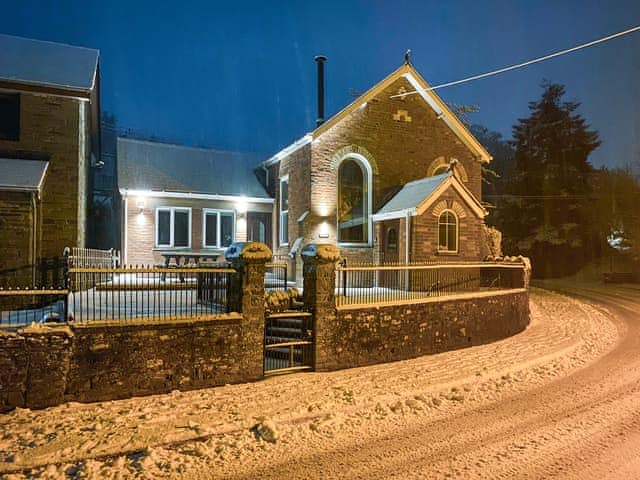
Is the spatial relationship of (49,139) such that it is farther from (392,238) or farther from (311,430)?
(311,430)

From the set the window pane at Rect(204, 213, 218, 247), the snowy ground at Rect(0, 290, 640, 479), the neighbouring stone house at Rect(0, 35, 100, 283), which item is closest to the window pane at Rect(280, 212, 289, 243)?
the window pane at Rect(204, 213, 218, 247)

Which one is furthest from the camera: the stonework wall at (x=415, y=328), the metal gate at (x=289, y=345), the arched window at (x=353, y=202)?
the arched window at (x=353, y=202)

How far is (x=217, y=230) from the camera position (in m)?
19.3

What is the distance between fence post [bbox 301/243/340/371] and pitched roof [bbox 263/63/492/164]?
8088mm

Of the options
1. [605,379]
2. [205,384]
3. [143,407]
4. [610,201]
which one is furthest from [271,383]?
[610,201]

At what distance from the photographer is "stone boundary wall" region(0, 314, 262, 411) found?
681cm

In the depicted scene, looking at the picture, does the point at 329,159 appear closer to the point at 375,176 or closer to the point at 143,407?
the point at 375,176

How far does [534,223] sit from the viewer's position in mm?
33594

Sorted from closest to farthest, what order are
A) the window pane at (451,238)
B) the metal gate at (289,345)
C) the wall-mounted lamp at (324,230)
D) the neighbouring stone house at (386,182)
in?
the metal gate at (289,345), the neighbouring stone house at (386,182), the window pane at (451,238), the wall-mounted lamp at (324,230)

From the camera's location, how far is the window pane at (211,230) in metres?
19.4

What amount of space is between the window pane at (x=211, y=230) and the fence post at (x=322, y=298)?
1075 centimetres

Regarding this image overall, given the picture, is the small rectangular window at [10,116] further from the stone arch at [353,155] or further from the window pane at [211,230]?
the stone arch at [353,155]

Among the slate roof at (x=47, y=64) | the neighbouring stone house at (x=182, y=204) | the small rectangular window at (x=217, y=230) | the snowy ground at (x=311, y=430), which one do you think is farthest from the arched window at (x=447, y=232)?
the slate roof at (x=47, y=64)

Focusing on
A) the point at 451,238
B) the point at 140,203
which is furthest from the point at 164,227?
the point at 451,238
